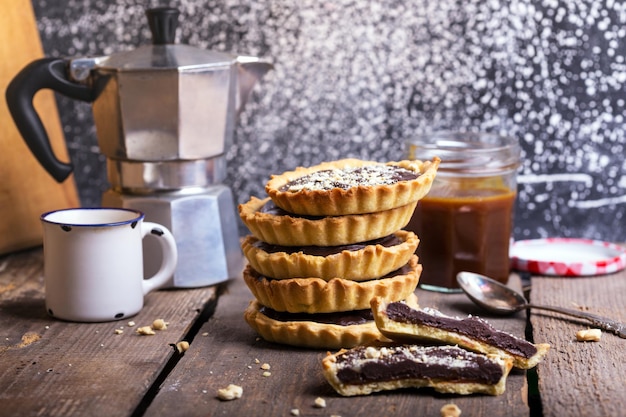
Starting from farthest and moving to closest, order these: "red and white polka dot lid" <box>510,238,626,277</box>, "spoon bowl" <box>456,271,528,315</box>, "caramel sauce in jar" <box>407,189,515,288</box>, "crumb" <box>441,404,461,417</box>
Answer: "red and white polka dot lid" <box>510,238,626,277</box> < "caramel sauce in jar" <box>407,189,515,288</box> < "spoon bowl" <box>456,271,528,315</box> < "crumb" <box>441,404,461,417</box>

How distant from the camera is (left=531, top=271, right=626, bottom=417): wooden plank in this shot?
99 centimetres

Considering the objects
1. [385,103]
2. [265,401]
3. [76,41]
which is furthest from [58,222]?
[385,103]

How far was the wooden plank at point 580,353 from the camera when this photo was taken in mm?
994

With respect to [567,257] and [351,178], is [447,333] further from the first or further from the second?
[567,257]

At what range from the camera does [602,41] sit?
173 cm

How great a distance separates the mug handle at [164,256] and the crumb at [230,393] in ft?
1.28

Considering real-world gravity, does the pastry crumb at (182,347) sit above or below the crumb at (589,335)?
above

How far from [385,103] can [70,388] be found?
99 cm

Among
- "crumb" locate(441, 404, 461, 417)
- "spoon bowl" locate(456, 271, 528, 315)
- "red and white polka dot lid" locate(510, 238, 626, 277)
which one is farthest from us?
"red and white polka dot lid" locate(510, 238, 626, 277)

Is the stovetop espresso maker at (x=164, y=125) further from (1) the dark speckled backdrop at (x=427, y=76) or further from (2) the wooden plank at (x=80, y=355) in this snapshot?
(1) the dark speckled backdrop at (x=427, y=76)

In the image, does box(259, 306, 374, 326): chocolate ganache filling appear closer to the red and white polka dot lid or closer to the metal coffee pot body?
the metal coffee pot body

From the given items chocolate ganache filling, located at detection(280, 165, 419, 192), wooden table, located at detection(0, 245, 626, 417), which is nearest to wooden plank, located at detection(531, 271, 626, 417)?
wooden table, located at detection(0, 245, 626, 417)

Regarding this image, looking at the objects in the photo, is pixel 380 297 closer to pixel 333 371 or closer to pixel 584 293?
pixel 333 371

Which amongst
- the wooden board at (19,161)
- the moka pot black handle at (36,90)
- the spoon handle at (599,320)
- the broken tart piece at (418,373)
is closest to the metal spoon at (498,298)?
the spoon handle at (599,320)
